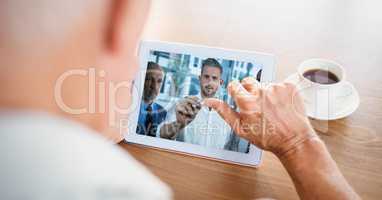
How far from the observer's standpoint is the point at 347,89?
0.88 m

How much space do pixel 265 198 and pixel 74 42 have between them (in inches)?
17.9

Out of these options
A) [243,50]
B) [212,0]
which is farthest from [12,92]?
[212,0]

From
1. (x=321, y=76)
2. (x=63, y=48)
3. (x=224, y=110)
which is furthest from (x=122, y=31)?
(x=321, y=76)

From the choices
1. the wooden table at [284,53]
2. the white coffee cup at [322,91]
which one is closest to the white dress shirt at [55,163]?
the wooden table at [284,53]

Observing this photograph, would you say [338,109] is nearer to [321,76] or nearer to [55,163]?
[321,76]

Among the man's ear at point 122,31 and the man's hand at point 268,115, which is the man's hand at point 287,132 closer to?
the man's hand at point 268,115

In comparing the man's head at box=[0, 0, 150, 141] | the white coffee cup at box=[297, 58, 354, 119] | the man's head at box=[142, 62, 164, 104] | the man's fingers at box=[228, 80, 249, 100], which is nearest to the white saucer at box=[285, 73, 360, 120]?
the white coffee cup at box=[297, 58, 354, 119]

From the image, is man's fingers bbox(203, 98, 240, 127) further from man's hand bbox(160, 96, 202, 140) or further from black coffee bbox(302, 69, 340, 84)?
black coffee bbox(302, 69, 340, 84)

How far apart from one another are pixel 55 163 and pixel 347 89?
0.63 m

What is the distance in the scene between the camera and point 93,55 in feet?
1.56

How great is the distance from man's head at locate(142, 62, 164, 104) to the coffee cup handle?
0.34m

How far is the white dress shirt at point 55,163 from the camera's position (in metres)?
0.40

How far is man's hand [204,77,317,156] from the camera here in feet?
2.60

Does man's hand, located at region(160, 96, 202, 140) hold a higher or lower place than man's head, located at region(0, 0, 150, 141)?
lower
